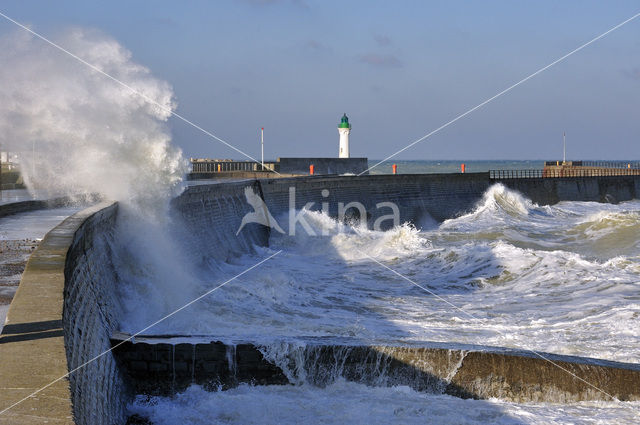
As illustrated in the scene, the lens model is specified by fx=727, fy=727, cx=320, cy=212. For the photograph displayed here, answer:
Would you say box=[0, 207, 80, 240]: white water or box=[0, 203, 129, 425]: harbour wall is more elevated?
box=[0, 207, 80, 240]: white water

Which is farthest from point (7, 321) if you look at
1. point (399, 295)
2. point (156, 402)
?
point (399, 295)

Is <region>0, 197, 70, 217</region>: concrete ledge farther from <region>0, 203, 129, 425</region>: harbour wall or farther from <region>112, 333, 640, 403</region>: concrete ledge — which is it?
<region>112, 333, 640, 403</region>: concrete ledge

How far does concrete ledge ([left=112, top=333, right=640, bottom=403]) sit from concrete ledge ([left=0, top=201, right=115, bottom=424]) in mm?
1366

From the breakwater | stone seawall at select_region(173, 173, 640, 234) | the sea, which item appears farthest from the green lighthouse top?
the breakwater

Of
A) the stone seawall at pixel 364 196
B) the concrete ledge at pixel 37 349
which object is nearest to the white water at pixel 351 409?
the concrete ledge at pixel 37 349

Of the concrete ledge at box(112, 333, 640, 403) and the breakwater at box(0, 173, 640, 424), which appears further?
the concrete ledge at box(112, 333, 640, 403)

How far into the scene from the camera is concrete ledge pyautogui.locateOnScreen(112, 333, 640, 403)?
25.0 feet

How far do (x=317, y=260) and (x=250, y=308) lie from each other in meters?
7.34

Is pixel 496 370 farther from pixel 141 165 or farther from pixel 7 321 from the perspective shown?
pixel 141 165

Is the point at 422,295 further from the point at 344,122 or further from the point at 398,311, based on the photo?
the point at 344,122

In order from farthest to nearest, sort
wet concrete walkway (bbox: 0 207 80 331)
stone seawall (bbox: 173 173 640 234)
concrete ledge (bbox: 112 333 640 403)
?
stone seawall (bbox: 173 173 640 234) < concrete ledge (bbox: 112 333 640 403) < wet concrete walkway (bbox: 0 207 80 331)

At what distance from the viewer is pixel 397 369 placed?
803 centimetres

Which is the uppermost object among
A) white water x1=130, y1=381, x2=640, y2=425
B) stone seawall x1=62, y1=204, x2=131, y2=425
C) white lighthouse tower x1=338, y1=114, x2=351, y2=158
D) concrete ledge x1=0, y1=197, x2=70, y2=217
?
white lighthouse tower x1=338, y1=114, x2=351, y2=158

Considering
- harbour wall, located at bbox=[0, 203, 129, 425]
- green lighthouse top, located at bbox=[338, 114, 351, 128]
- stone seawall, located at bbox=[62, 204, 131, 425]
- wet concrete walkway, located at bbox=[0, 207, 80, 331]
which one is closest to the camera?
harbour wall, located at bbox=[0, 203, 129, 425]
